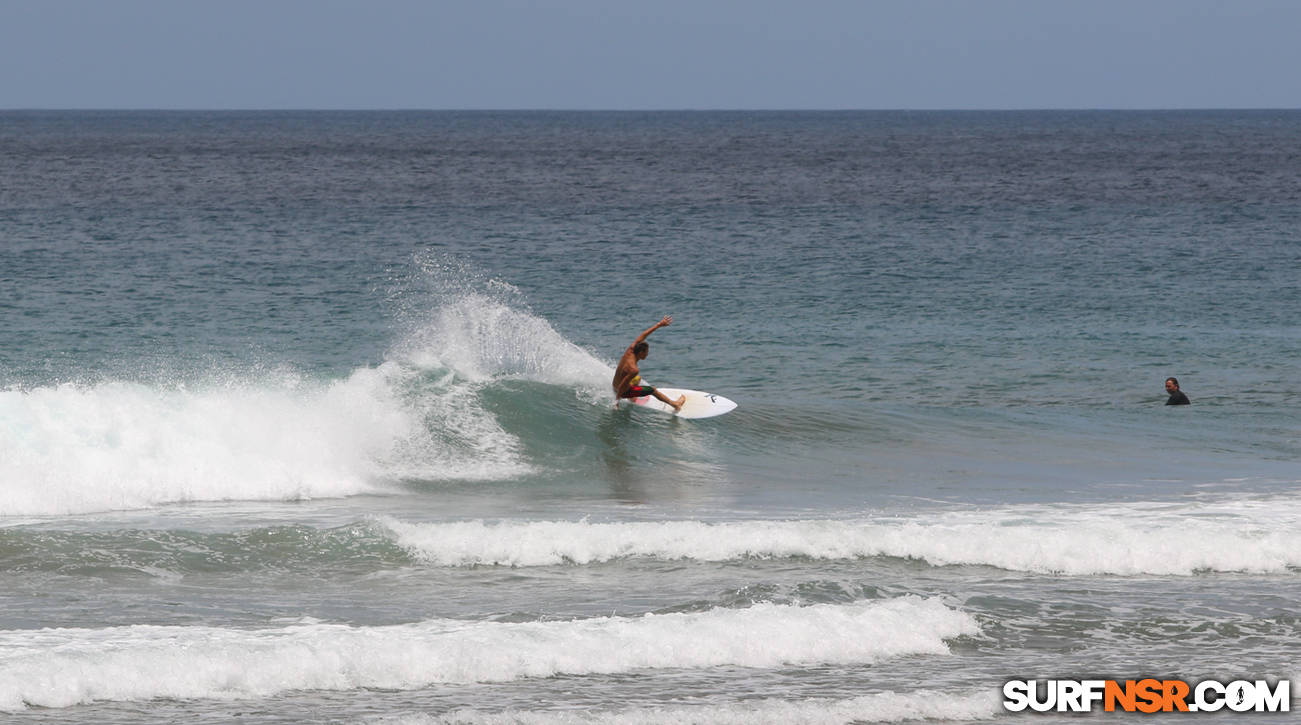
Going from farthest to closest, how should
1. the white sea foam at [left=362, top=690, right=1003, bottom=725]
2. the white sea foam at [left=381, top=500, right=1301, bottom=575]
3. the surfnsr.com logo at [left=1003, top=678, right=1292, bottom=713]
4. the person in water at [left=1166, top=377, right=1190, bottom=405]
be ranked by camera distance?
the person in water at [left=1166, top=377, right=1190, bottom=405] < the white sea foam at [left=381, top=500, right=1301, bottom=575] < the surfnsr.com logo at [left=1003, top=678, right=1292, bottom=713] < the white sea foam at [left=362, top=690, right=1003, bottom=725]

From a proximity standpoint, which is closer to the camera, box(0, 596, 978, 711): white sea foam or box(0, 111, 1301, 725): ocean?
box(0, 596, 978, 711): white sea foam

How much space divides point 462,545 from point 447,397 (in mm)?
7257

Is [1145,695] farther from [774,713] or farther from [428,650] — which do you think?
[428,650]

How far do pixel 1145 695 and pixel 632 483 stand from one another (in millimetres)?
8672

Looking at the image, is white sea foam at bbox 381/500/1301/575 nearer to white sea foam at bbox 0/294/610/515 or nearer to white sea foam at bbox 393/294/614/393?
white sea foam at bbox 0/294/610/515

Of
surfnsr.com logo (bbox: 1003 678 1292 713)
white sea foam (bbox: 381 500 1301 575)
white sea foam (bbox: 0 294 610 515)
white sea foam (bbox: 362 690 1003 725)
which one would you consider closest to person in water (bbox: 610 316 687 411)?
white sea foam (bbox: 0 294 610 515)

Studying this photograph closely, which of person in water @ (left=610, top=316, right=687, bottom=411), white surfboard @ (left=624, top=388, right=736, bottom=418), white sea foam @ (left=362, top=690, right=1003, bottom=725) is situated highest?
person in water @ (left=610, top=316, right=687, bottom=411)

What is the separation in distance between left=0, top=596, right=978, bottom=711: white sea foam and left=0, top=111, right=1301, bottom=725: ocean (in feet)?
0.09

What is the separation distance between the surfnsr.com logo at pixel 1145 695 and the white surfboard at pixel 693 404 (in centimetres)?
1136

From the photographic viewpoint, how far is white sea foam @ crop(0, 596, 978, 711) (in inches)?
351

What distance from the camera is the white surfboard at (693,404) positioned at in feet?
67.1

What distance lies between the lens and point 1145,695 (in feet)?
29.7

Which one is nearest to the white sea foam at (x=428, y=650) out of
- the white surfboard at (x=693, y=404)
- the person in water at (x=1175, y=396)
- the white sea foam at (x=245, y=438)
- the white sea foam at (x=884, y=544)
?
the white sea foam at (x=884, y=544)

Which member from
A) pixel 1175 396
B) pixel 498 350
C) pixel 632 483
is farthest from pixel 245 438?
pixel 1175 396
